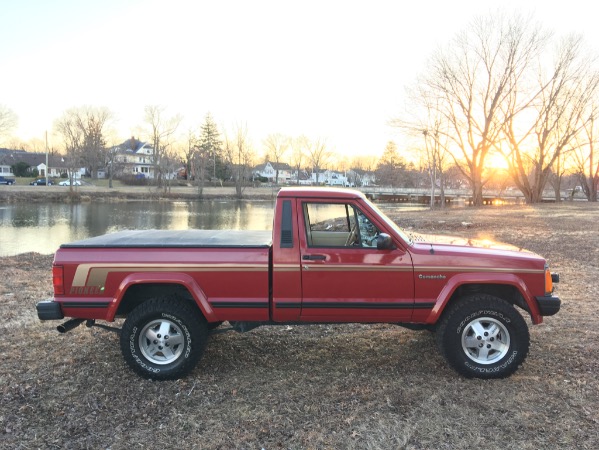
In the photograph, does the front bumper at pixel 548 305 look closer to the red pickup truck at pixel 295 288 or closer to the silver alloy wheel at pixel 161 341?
the red pickup truck at pixel 295 288

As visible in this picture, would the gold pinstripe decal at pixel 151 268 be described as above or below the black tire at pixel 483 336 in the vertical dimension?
above

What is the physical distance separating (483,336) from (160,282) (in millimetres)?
3091

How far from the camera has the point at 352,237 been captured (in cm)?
439

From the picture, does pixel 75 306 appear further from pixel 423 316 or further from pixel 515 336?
pixel 515 336

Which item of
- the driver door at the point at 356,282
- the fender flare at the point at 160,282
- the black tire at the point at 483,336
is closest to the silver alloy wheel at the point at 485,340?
the black tire at the point at 483,336

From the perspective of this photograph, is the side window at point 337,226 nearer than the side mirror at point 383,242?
No

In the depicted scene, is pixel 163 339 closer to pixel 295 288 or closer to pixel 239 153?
pixel 295 288

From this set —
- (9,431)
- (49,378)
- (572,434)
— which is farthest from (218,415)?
(572,434)

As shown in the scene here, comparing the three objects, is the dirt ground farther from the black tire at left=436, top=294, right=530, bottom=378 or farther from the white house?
the white house

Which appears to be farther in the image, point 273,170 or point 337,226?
point 273,170

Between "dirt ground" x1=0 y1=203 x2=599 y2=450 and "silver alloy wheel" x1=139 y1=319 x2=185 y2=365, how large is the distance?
244mm

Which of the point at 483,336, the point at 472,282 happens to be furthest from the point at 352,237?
the point at 483,336

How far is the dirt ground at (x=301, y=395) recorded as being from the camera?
3.23 m

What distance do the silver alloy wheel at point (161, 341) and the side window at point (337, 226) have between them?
5.02ft
